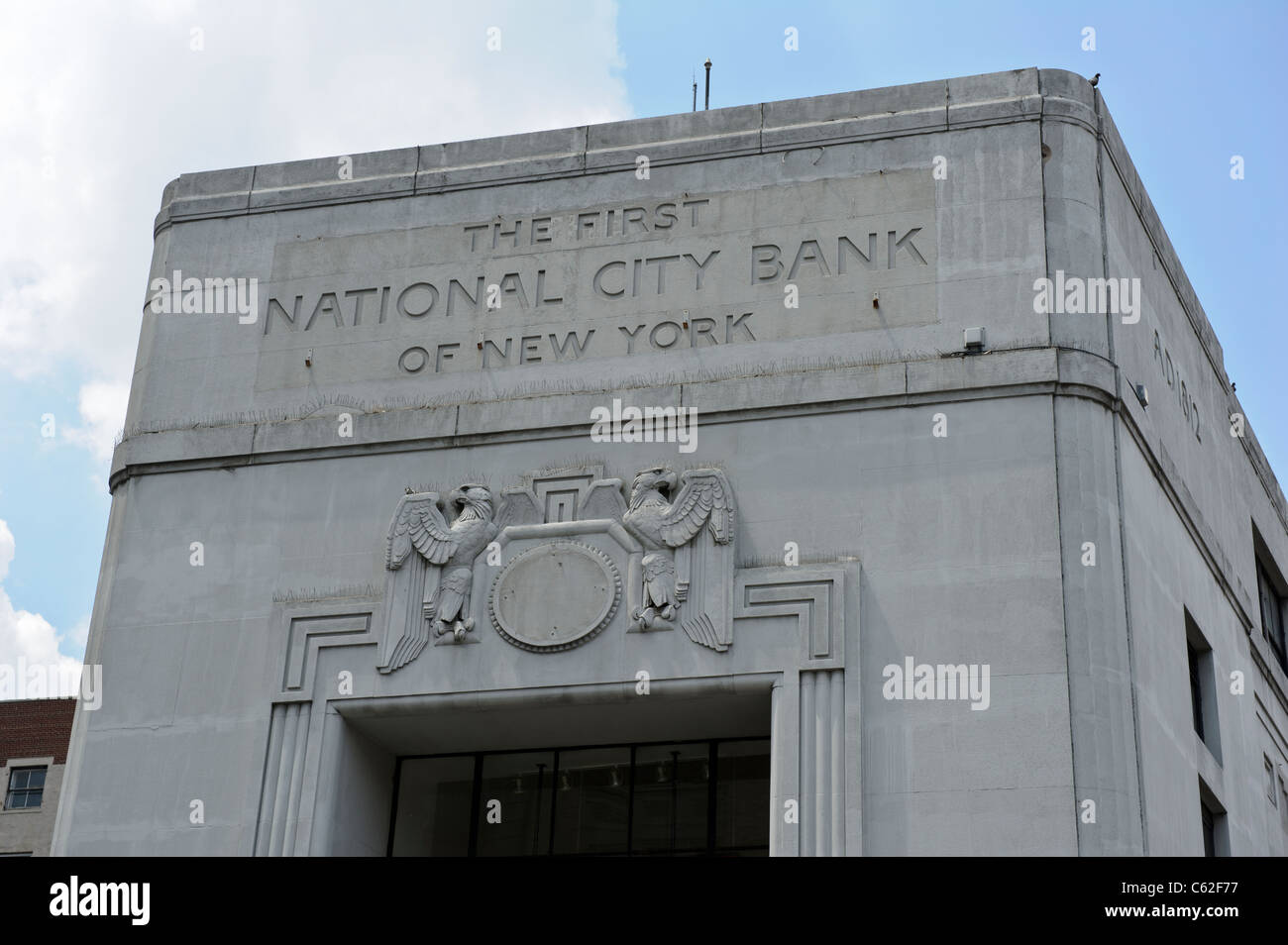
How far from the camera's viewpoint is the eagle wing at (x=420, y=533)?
1030 inches

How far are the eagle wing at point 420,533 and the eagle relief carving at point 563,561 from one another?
1 cm

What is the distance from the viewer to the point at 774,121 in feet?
92.7

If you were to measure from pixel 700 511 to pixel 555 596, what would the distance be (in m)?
2.24

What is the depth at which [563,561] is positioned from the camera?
2572 cm

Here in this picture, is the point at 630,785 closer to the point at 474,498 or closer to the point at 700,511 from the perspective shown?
the point at 700,511

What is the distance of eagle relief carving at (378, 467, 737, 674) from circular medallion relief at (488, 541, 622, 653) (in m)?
0.01

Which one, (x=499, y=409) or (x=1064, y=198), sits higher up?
(x=1064, y=198)

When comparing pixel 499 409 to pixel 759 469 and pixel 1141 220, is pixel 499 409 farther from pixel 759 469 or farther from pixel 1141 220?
pixel 1141 220

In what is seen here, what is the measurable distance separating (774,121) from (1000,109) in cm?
328

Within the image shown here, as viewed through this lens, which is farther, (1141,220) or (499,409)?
(1141,220)

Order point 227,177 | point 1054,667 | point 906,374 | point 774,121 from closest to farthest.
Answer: point 1054,667
point 906,374
point 774,121
point 227,177

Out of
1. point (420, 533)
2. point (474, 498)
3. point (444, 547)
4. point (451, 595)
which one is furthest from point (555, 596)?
point (420, 533)
